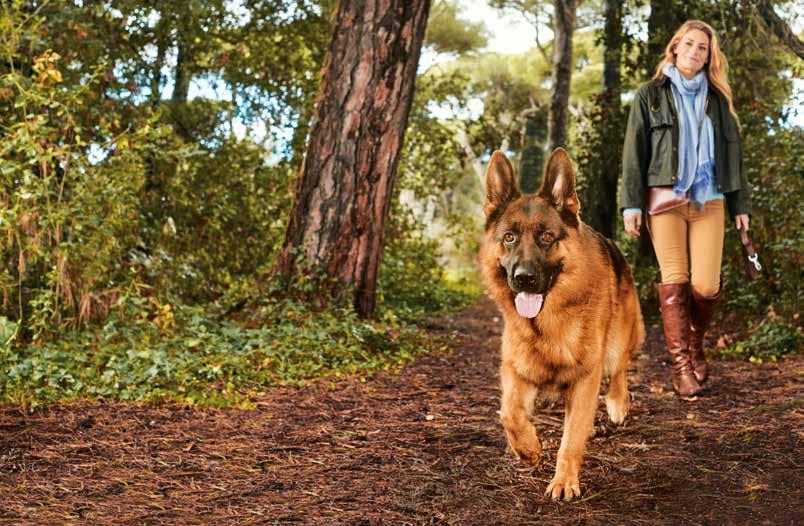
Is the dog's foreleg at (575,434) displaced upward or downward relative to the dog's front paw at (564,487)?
upward

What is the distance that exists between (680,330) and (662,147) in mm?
1212

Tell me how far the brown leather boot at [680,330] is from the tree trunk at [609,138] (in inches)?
261

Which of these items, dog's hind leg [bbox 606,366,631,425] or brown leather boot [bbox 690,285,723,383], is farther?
brown leather boot [bbox 690,285,723,383]

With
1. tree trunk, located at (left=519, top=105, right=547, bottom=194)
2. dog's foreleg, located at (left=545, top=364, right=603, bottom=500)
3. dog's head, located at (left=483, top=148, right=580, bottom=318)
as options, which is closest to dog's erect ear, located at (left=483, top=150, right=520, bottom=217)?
dog's head, located at (left=483, top=148, right=580, bottom=318)

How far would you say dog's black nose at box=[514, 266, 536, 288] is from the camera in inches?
138

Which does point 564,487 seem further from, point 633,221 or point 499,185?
point 633,221

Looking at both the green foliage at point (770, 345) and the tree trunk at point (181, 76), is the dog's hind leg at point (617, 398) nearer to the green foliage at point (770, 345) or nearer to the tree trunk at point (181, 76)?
the green foliage at point (770, 345)

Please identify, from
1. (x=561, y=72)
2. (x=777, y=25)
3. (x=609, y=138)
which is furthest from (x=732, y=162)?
(x=561, y=72)

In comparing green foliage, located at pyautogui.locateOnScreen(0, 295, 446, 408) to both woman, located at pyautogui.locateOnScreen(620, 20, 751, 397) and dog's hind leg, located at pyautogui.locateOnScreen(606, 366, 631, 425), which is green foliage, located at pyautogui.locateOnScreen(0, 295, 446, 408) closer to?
dog's hind leg, located at pyautogui.locateOnScreen(606, 366, 631, 425)

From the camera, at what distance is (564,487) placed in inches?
131

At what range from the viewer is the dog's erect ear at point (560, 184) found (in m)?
3.75

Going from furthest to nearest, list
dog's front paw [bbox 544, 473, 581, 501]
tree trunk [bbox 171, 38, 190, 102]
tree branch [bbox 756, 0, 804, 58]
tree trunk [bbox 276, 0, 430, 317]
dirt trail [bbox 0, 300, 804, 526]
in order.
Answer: tree trunk [bbox 171, 38, 190, 102]
tree branch [bbox 756, 0, 804, 58]
tree trunk [bbox 276, 0, 430, 317]
dog's front paw [bbox 544, 473, 581, 501]
dirt trail [bbox 0, 300, 804, 526]

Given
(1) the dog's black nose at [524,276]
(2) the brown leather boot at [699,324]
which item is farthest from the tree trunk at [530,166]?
(1) the dog's black nose at [524,276]

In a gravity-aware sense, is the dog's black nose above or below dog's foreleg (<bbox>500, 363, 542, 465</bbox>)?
above
